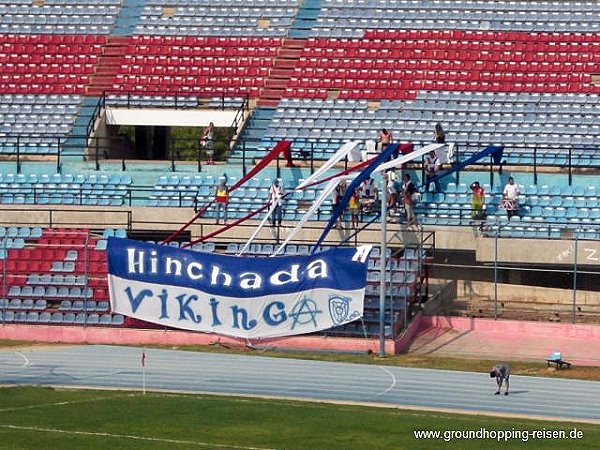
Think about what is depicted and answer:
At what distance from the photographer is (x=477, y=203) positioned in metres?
40.9

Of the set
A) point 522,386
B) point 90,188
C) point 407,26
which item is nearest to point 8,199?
point 90,188

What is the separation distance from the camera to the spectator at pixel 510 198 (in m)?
40.9

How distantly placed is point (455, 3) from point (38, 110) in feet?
40.4

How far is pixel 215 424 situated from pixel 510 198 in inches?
614

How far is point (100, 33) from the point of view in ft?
172

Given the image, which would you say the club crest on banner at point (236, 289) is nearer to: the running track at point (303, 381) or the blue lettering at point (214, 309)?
the blue lettering at point (214, 309)

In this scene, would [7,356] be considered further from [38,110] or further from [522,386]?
[38,110]

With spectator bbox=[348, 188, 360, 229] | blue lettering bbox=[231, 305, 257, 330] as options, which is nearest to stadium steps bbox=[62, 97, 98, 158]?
spectator bbox=[348, 188, 360, 229]

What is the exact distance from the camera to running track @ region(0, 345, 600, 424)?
100 ft

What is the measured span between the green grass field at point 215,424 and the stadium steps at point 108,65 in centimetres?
2052

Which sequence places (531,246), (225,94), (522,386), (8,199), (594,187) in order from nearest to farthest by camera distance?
1. (522,386)
2. (531,246)
3. (594,187)
4. (8,199)
5. (225,94)

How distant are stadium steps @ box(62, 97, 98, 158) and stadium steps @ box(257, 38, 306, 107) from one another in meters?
4.83

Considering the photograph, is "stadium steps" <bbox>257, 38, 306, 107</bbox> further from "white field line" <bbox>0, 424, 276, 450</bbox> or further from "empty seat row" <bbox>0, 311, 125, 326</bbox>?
"white field line" <bbox>0, 424, 276, 450</bbox>

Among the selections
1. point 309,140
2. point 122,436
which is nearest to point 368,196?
point 309,140
